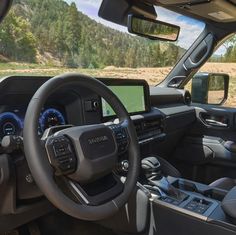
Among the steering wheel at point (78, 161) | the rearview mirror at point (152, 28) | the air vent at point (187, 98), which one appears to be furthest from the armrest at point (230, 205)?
the air vent at point (187, 98)

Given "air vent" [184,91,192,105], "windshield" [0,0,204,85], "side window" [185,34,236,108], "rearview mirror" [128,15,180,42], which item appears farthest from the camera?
"air vent" [184,91,192,105]

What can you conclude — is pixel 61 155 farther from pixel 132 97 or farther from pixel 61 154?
pixel 132 97

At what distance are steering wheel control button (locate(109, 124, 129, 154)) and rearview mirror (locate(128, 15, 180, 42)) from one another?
3.53 ft

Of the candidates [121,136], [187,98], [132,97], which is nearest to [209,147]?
[187,98]

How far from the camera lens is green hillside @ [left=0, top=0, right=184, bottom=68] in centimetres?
169

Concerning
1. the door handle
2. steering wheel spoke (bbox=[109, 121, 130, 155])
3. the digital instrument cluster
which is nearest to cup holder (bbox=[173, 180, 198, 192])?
steering wheel spoke (bbox=[109, 121, 130, 155])

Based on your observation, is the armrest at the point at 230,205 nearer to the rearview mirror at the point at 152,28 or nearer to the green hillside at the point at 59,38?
the green hillside at the point at 59,38

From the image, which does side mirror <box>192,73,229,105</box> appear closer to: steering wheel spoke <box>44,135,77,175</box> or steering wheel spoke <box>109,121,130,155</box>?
steering wheel spoke <box>109,121,130,155</box>

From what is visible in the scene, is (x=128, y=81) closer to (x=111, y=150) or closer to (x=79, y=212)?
(x=111, y=150)

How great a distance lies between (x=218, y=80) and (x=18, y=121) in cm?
229

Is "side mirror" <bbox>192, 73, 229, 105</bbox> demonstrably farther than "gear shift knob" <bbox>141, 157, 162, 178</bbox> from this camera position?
Yes

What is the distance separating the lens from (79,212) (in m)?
1.16

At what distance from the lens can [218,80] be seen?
3262mm

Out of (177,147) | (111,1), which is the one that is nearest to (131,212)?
(111,1)
